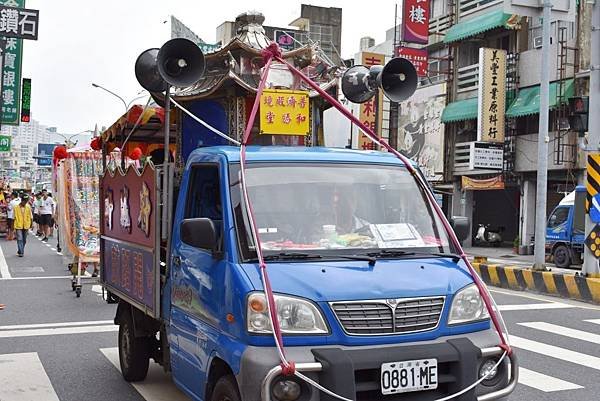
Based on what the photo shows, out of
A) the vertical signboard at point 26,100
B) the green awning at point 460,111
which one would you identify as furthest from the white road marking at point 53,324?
the vertical signboard at point 26,100

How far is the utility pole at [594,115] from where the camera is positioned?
13.0 meters

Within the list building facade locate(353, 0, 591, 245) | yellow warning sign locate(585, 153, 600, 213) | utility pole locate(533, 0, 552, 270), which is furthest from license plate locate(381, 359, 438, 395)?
building facade locate(353, 0, 591, 245)

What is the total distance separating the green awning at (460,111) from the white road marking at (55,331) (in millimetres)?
21354

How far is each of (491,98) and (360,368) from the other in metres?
23.8

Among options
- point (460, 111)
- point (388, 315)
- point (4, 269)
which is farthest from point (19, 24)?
point (460, 111)

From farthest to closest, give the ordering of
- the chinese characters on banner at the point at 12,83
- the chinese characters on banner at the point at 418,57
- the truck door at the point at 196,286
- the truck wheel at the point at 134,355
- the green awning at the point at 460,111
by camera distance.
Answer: the chinese characters on banner at the point at 12,83, the chinese characters on banner at the point at 418,57, the green awning at the point at 460,111, the truck wheel at the point at 134,355, the truck door at the point at 196,286

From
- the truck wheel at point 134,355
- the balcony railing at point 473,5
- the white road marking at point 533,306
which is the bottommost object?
the white road marking at point 533,306

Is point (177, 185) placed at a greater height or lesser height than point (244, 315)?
greater

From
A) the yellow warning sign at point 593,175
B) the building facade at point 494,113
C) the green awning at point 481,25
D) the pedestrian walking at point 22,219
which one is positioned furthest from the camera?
the green awning at point 481,25

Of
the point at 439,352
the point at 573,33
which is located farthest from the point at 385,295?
the point at 573,33

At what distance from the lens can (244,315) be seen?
3807 millimetres

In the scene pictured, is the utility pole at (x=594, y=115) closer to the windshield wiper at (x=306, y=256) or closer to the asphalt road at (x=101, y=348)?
the asphalt road at (x=101, y=348)

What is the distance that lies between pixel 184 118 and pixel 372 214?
323 cm

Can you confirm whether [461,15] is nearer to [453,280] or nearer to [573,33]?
[573,33]
